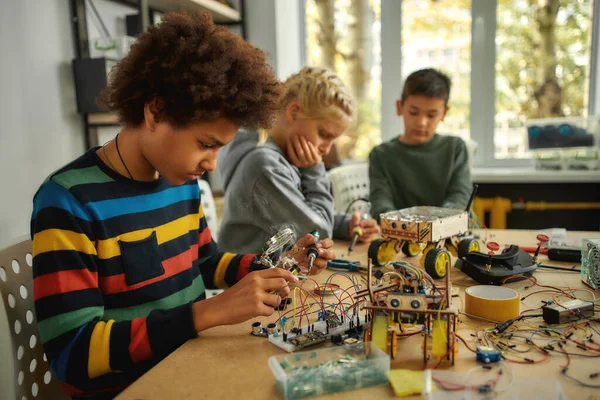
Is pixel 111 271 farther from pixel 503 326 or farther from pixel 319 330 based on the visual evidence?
pixel 503 326

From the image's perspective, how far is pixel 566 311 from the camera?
2.94 feet

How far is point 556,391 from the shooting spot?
66 cm

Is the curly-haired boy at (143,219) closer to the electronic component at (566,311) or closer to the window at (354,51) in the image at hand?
the electronic component at (566,311)

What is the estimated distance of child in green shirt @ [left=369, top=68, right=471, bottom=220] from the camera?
208 centimetres

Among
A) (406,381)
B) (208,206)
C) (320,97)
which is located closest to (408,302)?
(406,381)

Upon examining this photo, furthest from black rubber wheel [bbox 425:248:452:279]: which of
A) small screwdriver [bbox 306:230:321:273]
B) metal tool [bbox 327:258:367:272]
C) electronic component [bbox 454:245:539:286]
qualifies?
small screwdriver [bbox 306:230:321:273]

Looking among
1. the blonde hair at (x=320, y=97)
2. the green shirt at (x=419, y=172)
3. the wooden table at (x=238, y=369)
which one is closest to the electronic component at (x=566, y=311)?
the wooden table at (x=238, y=369)

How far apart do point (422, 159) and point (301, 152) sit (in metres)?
0.83

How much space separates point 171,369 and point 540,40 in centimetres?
295

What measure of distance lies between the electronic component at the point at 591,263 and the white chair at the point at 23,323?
1217 millimetres

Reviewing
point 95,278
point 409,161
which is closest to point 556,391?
point 95,278

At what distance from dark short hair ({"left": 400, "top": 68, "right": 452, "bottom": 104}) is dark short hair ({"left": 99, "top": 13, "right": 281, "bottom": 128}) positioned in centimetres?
123

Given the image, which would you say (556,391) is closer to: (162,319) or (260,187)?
(162,319)

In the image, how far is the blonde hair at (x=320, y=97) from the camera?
1547mm
